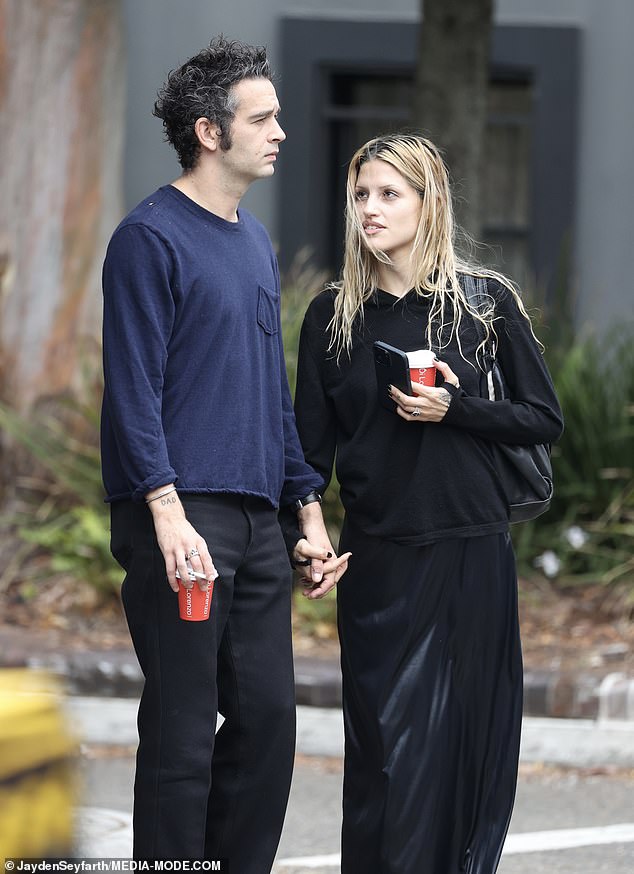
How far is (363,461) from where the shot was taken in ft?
11.6

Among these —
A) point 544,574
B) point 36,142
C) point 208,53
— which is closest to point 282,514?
point 208,53

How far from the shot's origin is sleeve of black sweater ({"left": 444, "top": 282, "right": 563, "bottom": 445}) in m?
3.49

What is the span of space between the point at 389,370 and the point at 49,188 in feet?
16.2

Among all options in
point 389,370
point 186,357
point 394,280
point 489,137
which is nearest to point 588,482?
point 489,137

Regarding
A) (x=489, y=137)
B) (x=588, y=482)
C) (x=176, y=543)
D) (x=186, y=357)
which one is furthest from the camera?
(x=489, y=137)

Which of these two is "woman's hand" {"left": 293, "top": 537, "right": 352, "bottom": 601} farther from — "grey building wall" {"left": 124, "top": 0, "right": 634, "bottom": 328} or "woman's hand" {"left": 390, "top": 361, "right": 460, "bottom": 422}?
"grey building wall" {"left": 124, "top": 0, "right": 634, "bottom": 328}

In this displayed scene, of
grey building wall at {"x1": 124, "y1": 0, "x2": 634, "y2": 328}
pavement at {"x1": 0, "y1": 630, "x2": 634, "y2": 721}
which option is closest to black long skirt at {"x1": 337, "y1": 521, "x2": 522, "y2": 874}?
pavement at {"x1": 0, "y1": 630, "x2": 634, "y2": 721}

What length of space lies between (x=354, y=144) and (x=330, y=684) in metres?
5.14

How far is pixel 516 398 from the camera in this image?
3582 mm

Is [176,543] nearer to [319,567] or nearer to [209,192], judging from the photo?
[319,567]

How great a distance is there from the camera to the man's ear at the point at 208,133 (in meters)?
3.34

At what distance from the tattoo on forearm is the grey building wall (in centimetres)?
647

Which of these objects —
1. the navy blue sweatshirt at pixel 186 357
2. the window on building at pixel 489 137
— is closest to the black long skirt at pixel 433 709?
the navy blue sweatshirt at pixel 186 357

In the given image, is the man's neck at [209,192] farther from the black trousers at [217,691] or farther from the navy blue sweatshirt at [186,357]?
the black trousers at [217,691]
